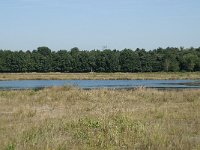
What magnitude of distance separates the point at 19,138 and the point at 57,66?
11436 cm

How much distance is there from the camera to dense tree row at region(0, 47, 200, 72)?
397ft

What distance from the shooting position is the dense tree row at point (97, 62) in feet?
397

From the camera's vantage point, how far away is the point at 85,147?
33.1ft

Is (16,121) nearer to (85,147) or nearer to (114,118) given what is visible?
(114,118)

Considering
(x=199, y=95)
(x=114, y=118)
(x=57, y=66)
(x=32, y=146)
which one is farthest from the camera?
(x=57, y=66)

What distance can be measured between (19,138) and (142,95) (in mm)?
19584

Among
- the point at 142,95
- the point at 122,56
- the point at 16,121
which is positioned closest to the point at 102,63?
the point at 122,56

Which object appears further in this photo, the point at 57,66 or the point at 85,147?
the point at 57,66

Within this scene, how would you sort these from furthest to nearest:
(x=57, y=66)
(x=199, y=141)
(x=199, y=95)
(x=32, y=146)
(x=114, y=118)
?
(x=57, y=66) < (x=199, y=95) < (x=114, y=118) < (x=199, y=141) < (x=32, y=146)

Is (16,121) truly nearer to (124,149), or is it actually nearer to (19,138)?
(19,138)

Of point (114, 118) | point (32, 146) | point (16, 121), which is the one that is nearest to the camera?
point (32, 146)

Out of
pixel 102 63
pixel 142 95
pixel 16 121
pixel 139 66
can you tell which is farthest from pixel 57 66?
pixel 16 121

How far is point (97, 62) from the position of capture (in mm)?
127812

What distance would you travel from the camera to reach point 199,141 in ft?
36.1
